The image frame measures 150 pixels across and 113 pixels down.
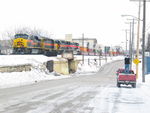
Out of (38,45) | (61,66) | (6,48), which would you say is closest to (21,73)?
(38,45)

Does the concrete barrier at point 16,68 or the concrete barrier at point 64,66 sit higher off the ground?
the concrete barrier at point 16,68

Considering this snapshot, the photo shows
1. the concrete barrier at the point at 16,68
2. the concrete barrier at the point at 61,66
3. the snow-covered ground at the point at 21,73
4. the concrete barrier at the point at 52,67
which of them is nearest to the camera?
the snow-covered ground at the point at 21,73

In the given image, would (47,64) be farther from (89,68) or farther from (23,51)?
(89,68)

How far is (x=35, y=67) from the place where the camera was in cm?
4647

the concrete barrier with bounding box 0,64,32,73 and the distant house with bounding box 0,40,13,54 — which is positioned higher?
the distant house with bounding box 0,40,13,54

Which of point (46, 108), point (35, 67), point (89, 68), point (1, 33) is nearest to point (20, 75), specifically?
point (35, 67)

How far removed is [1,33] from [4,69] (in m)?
112

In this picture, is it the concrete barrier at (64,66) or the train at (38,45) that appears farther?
the concrete barrier at (64,66)

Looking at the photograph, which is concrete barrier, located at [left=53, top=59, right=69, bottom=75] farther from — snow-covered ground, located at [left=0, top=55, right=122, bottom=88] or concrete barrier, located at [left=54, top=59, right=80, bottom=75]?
snow-covered ground, located at [left=0, top=55, right=122, bottom=88]

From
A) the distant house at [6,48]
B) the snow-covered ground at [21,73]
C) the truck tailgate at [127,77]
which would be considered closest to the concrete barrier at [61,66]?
the snow-covered ground at [21,73]

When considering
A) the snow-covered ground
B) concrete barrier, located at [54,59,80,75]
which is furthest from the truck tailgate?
concrete barrier, located at [54,59,80,75]

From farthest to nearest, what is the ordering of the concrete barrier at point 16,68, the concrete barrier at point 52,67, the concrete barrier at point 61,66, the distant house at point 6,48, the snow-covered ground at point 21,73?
the distant house at point 6,48
the concrete barrier at point 61,66
the concrete barrier at point 52,67
the concrete barrier at point 16,68
the snow-covered ground at point 21,73

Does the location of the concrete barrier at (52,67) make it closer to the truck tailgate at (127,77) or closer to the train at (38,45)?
the train at (38,45)

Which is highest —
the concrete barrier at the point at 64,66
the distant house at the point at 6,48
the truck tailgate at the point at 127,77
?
the distant house at the point at 6,48
